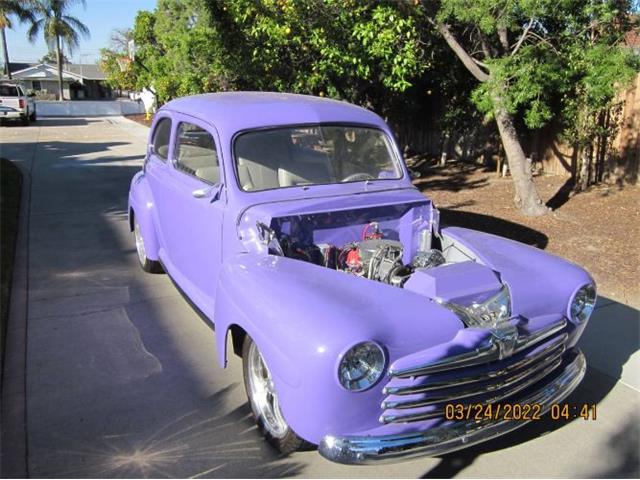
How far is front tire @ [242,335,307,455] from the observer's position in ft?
10.3

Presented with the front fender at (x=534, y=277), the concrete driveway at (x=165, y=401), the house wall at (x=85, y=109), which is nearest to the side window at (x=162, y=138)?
the concrete driveway at (x=165, y=401)

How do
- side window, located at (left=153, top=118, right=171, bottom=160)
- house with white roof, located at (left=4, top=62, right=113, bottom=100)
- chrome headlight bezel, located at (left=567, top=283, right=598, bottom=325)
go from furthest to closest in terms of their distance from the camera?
house with white roof, located at (left=4, top=62, right=113, bottom=100), side window, located at (left=153, top=118, right=171, bottom=160), chrome headlight bezel, located at (left=567, top=283, right=598, bottom=325)

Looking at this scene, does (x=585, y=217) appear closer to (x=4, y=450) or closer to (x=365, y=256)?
(x=365, y=256)

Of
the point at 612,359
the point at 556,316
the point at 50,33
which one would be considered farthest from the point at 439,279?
the point at 50,33

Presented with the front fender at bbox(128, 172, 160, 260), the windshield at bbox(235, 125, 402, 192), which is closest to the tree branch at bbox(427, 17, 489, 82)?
the windshield at bbox(235, 125, 402, 192)

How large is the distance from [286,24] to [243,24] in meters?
1.07

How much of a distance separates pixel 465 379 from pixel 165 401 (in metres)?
1.94

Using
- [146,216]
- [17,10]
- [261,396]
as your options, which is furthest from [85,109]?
[261,396]

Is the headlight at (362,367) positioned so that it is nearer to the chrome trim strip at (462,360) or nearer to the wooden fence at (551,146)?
the chrome trim strip at (462,360)

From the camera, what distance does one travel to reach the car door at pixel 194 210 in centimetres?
398

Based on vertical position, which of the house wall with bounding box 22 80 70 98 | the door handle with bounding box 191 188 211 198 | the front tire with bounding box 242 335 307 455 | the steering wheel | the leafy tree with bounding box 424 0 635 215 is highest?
the house wall with bounding box 22 80 70 98

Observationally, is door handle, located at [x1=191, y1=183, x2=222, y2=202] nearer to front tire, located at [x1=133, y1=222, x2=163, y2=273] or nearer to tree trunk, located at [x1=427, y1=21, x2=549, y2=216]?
front tire, located at [x1=133, y1=222, x2=163, y2=273]

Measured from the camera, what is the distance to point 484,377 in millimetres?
2781

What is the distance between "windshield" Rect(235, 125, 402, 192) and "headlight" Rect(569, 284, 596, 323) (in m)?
1.66
